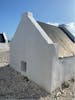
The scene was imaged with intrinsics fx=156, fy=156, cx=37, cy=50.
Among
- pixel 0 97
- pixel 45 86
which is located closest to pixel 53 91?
pixel 45 86

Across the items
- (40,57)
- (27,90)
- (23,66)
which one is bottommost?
(27,90)

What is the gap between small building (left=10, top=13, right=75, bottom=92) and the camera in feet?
26.8

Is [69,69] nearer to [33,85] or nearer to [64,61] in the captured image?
[64,61]

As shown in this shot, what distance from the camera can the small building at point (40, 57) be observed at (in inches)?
322

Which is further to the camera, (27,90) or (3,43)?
(3,43)

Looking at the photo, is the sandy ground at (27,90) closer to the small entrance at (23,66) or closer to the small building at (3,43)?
the small entrance at (23,66)

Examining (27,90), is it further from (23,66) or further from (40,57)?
(23,66)

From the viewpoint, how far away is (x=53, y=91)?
8.23 meters

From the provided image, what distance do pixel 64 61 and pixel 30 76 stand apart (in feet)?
7.77

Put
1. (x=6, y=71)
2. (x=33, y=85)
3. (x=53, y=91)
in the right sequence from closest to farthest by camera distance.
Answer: (x=53, y=91)
(x=33, y=85)
(x=6, y=71)

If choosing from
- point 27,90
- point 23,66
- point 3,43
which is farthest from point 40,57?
point 3,43

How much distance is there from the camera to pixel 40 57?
881 cm

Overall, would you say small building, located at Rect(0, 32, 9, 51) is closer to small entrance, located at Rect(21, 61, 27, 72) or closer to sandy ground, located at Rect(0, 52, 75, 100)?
small entrance, located at Rect(21, 61, 27, 72)

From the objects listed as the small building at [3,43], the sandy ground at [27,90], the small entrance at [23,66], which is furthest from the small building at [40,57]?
the small building at [3,43]
